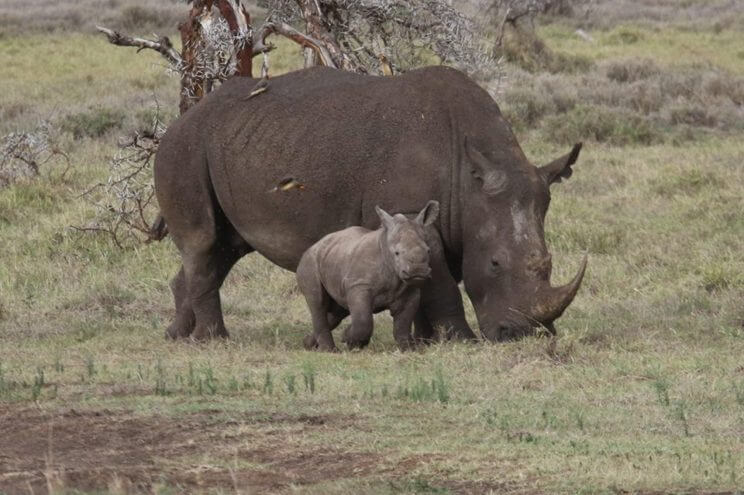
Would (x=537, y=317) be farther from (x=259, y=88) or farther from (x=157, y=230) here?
(x=157, y=230)

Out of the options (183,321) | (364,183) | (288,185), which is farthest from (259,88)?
(183,321)

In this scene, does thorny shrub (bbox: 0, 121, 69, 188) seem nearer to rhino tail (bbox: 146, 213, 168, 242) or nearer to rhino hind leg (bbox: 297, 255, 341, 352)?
rhino tail (bbox: 146, 213, 168, 242)

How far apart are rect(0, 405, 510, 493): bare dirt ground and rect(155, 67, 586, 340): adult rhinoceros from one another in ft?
8.88

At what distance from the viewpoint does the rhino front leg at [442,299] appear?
410 inches

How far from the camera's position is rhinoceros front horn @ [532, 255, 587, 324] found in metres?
10.0

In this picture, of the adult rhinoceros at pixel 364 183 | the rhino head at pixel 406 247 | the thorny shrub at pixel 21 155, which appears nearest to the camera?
the rhino head at pixel 406 247

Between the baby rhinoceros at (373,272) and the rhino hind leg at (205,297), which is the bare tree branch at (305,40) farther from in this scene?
the baby rhinoceros at (373,272)

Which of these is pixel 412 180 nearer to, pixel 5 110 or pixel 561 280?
pixel 561 280

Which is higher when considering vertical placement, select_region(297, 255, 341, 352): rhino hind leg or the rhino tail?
select_region(297, 255, 341, 352): rhino hind leg

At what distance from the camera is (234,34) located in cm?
1349

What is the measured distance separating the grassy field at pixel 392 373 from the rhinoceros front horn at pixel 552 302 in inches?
10.7

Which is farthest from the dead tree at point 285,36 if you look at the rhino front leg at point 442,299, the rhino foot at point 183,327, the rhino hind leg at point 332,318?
the rhino front leg at point 442,299

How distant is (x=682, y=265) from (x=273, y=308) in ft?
11.5

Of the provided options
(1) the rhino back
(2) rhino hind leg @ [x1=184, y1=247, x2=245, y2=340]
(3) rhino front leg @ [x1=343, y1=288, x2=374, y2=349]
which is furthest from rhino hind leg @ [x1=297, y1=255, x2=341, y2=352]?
(2) rhino hind leg @ [x1=184, y1=247, x2=245, y2=340]
